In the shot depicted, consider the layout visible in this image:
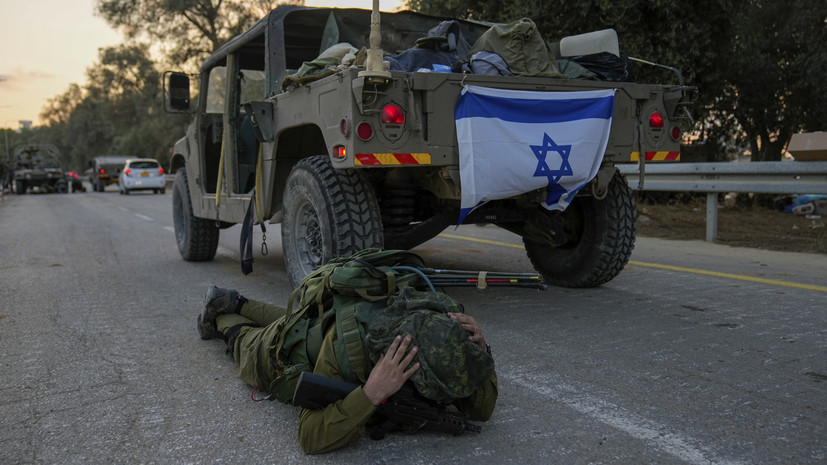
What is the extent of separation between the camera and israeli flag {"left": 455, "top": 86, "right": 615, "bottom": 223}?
421 cm

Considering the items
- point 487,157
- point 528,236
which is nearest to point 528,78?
point 487,157

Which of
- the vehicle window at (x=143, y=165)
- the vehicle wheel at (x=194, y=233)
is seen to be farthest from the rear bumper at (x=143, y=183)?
the vehicle wheel at (x=194, y=233)

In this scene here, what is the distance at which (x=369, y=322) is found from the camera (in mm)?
2564

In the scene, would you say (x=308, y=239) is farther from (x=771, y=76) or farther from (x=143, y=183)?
(x=143, y=183)

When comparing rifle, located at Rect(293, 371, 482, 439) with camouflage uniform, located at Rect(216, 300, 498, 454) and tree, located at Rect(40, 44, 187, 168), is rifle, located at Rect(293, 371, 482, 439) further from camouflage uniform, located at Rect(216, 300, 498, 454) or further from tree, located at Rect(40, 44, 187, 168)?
tree, located at Rect(40, 44, 187, 168)

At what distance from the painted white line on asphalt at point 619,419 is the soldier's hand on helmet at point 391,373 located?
36.5 inches

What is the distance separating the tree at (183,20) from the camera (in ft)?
119

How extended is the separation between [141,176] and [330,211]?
91.2 ft

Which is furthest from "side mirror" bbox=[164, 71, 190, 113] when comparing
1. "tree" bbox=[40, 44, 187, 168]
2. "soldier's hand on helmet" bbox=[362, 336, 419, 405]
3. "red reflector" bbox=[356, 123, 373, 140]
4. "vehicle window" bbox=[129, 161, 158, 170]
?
"tree" bbox=[40, 44, 187, 168]

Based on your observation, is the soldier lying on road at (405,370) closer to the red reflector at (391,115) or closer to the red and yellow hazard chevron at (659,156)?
the red reflector at (391,115)

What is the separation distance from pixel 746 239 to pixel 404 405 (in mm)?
7573

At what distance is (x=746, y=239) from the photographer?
875 centimetres

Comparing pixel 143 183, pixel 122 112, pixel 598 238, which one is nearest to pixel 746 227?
pixel 598 238

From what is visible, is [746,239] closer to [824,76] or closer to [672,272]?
[672,272]
